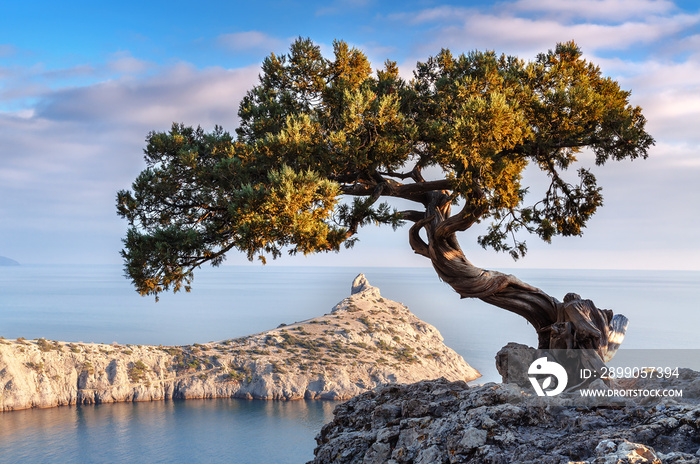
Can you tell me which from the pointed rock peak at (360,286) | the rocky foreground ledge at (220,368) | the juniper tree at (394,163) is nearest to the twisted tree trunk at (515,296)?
the juniper tree at (394,163)

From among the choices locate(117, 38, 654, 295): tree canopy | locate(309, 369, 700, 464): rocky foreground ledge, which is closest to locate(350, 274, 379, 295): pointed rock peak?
locate(117, 38, 654, 295): tree canopy

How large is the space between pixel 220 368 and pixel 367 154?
63.2 meters

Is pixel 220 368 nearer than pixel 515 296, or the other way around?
pixel 515 296

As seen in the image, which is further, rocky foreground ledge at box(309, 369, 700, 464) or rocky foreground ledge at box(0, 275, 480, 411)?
rocky foreground ledge at box(0, 275, 480, 411)

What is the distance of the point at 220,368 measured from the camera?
2662 inches

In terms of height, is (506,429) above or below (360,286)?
above

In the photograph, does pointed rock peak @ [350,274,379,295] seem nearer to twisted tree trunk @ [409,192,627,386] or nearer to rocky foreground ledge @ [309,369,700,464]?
twisted tree trunk @ [409,192,627,386]

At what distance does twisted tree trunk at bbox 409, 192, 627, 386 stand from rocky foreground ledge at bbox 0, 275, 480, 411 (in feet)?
151

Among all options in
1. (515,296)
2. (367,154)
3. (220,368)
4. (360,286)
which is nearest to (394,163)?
(367,154)

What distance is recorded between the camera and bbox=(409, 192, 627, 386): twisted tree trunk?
10688mm

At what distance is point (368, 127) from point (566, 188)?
5904mm

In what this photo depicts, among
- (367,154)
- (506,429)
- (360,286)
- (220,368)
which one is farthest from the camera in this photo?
(360,286)

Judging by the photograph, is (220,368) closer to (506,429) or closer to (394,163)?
(394,163)

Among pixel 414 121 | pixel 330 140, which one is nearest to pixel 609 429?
pixel 330 140
